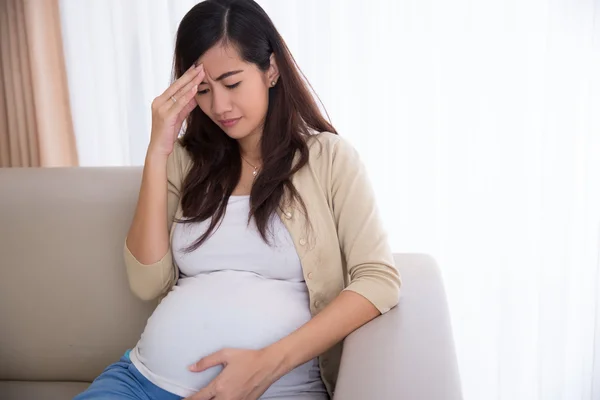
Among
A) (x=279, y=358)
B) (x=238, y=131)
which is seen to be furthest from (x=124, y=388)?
(x=238, y=131)

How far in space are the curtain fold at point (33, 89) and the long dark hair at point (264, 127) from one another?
83 cm

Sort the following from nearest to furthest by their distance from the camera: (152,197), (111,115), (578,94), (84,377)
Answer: (152,197) → (84,377) → (578,94) → (111,115)

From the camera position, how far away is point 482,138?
6.40ft

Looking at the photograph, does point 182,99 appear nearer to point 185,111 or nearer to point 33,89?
point 185,111

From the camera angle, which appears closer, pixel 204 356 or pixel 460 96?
pixel 204 356

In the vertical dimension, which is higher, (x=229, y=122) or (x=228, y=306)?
(x=229, y=122)

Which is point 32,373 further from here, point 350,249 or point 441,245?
point 441,245

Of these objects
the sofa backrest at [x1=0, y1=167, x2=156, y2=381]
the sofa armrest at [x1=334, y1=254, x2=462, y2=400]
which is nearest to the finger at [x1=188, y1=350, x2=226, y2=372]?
the sofa armrest at [x1=334, y1=254, x2=462, y2=400]

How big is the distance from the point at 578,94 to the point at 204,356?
4.42ft

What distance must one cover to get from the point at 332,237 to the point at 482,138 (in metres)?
0.79

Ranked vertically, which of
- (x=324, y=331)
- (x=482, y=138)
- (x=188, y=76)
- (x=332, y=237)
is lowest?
(x=324, y=331)

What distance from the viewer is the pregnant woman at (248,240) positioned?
1.26m

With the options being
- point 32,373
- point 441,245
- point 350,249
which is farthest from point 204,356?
point 441,245

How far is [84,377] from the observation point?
66.6 inches
